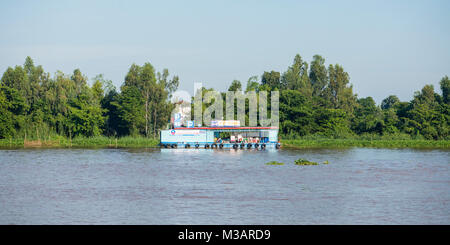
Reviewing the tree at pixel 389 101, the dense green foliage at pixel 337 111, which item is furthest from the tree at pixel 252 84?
the tree at pixel 389 101

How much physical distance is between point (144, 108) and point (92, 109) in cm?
1138

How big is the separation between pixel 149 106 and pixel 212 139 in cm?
2761

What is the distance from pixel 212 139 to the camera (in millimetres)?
73125

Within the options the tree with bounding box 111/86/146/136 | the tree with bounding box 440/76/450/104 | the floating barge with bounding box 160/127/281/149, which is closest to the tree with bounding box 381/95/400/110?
the tree with bounding box 440/76/450/104

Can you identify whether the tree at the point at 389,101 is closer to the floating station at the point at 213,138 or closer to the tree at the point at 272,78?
the tree at the point at 272,78

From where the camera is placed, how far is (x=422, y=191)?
1297 inches

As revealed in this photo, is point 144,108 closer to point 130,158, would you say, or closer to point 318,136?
point 318,136

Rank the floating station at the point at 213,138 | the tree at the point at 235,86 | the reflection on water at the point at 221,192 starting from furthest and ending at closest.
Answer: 1. the tree at the point at 235,86
2. the floating station at the point at 213,138
3. the reflection on water at the point at 221,192

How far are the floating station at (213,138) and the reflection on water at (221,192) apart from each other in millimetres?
19651

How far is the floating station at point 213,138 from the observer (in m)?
71.8

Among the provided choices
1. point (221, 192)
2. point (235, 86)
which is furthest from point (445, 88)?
point (221, 192)

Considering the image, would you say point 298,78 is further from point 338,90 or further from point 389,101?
point 389,101

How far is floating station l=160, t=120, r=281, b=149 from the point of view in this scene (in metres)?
71.8
